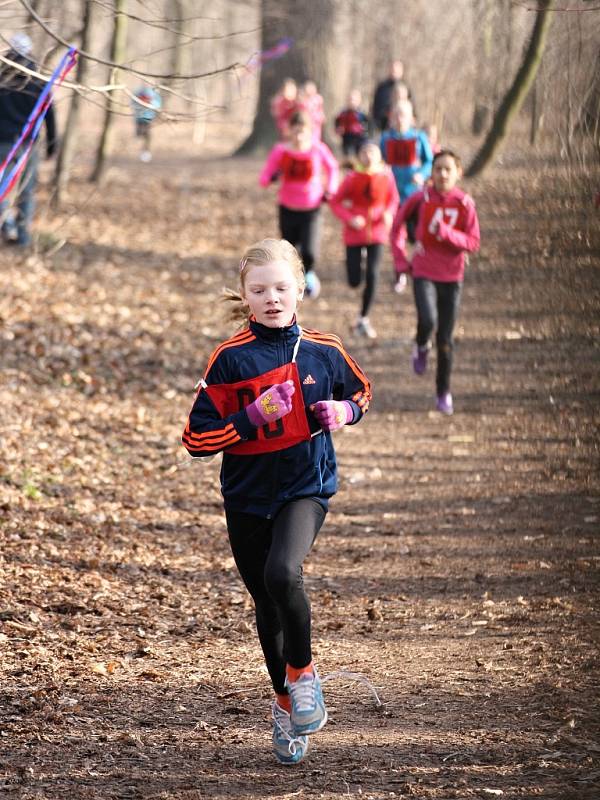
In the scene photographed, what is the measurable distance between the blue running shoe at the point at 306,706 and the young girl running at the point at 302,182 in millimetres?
8944

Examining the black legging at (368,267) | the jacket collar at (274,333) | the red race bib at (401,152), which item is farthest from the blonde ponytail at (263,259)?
the red race bib at (401,152)

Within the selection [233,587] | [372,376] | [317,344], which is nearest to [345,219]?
[372,376]

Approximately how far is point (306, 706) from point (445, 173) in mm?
5651

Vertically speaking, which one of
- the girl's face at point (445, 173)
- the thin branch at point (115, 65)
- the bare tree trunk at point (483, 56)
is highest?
the bare tree trunk at point (483, 56)

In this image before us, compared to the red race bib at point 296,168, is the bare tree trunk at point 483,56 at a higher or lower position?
higher

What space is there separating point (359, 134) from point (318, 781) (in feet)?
67.1

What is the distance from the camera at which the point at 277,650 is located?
445 cm

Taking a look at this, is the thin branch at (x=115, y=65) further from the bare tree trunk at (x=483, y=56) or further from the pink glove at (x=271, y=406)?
the bare tree trunk at (x=483, y=56)

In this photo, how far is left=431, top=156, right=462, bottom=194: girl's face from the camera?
8.90m

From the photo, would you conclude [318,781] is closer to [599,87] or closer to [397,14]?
[599,87]

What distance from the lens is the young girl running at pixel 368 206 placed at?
11.8 metres

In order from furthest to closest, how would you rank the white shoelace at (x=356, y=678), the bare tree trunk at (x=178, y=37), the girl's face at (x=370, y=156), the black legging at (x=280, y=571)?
1. the girl's face at (x=370, y=156)
2. the bare tree trunk at (x=178, y=37)
3. the white shoelace at (x=356, y=678)
4. the black legging at (x=280, y=571)

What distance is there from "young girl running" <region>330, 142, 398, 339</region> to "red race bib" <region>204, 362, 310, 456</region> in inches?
301

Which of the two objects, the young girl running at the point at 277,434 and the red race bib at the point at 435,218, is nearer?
the young girl running at the point at 277,434
